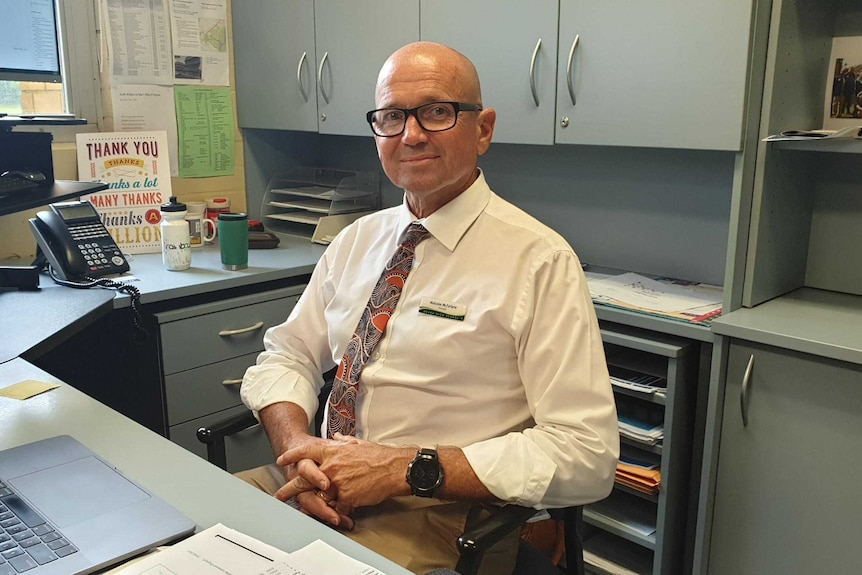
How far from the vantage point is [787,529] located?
5.52 feet

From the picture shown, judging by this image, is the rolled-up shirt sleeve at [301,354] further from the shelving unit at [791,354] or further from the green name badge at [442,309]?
the shelving unit at [791,354]

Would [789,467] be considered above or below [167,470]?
below

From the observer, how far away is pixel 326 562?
0.88 m

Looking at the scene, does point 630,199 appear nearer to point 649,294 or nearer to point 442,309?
point 649,294

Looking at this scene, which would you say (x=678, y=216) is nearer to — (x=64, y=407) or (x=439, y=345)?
(x=439, y=345)

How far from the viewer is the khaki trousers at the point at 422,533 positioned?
1311 millimetres

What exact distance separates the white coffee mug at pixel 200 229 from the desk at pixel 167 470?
125 cm

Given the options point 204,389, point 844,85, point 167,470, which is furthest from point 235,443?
point 844,85

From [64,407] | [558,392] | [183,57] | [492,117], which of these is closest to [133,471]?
[64,407]

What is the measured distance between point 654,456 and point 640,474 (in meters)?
0.09

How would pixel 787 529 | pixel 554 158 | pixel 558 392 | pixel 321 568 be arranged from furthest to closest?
→ pixel 554 158 < pixel 787 529 < pixel 558 392 < pixel 321 568

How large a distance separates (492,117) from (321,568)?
971mm

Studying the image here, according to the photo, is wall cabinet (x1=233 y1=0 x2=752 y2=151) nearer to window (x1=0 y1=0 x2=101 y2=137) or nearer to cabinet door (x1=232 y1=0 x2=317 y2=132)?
cabinet door (x1=232 y1=0 x2=317 y2=132)

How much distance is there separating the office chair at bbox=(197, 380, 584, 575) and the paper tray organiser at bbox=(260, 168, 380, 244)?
1.33 m
